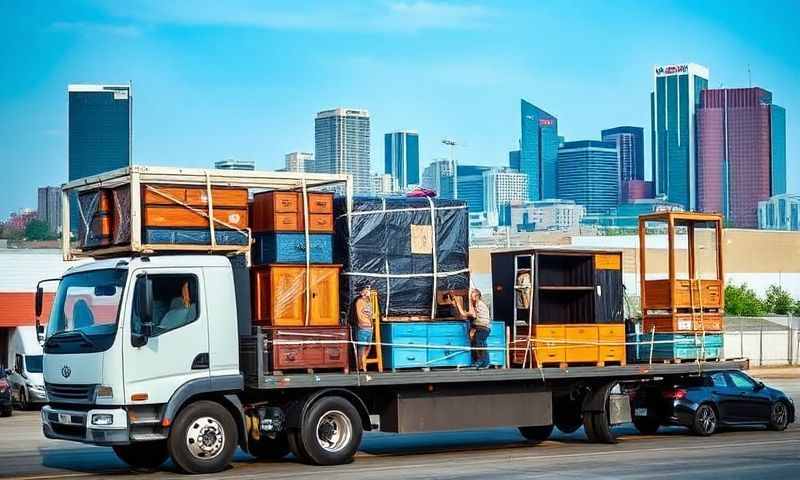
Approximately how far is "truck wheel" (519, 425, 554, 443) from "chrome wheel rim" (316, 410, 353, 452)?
556 cm

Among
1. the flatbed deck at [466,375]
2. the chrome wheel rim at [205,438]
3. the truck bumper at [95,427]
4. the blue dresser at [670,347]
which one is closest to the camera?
the truck bumper at [95,427]

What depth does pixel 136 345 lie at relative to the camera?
16562 millimetres

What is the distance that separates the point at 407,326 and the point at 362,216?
1.84m

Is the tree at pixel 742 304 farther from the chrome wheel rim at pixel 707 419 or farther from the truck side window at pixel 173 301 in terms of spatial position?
the truck side window at pixel 173 301

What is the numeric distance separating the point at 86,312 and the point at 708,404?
12291mm

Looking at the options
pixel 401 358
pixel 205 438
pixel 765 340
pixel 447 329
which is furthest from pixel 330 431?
pixel 765 340

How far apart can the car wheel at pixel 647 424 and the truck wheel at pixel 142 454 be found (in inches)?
371

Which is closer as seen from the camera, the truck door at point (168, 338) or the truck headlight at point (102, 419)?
the truck headlight at point (102, 419)

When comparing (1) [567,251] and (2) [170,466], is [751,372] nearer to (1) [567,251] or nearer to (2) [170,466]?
(1) [567,251]

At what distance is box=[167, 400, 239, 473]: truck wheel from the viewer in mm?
16781

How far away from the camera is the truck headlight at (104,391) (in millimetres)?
16422

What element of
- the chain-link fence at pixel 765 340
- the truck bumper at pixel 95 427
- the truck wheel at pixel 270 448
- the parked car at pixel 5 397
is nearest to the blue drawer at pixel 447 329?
the truck wheel at pixel 270 448

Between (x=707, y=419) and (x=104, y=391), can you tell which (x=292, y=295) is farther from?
(x=707, y=419)

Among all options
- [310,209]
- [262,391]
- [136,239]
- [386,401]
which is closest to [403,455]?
[386,401]
